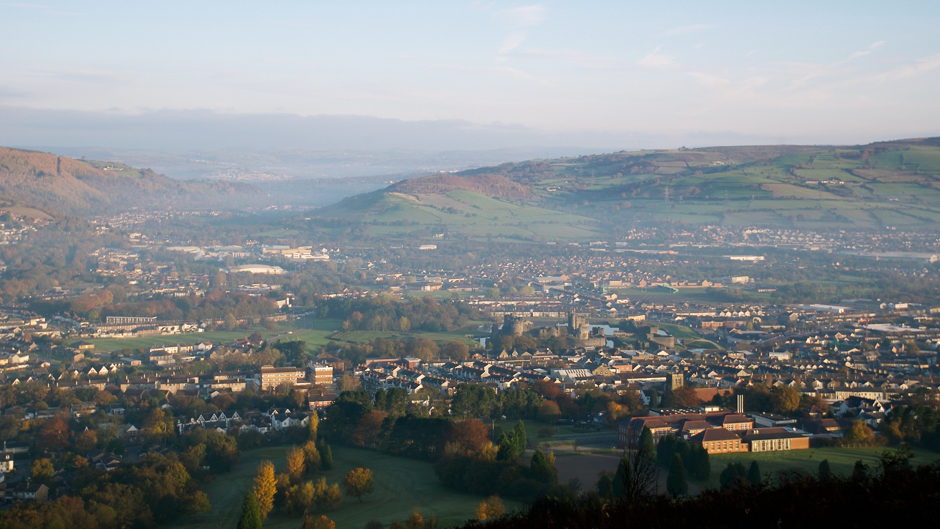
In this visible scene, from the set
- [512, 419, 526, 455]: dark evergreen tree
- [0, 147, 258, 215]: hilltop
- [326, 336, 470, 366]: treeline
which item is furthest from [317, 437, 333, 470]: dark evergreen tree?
[0, 147, 258, 215]: hilltop

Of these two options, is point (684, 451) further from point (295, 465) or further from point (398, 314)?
point (398, 314)

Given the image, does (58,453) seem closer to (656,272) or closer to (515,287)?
(515,287)

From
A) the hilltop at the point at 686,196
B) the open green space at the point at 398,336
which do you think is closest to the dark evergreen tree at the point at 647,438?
the open green space at the point at 398,336

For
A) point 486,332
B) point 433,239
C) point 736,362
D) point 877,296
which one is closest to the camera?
point 736,362

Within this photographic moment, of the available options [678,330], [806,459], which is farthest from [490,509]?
[678,330]

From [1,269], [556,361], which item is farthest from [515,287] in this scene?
[1,269]

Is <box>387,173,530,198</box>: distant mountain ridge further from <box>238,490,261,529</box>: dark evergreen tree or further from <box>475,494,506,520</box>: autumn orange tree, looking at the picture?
<box>238,490,261,529</box>: dark evergreen tree

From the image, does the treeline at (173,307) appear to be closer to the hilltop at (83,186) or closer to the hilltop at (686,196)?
the hilltop at (686,196)
